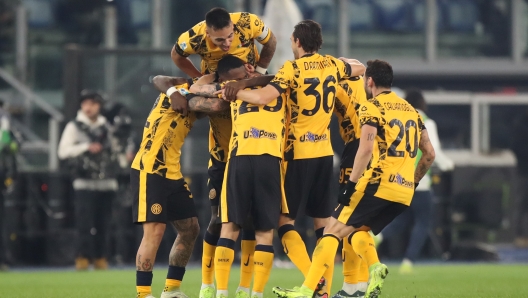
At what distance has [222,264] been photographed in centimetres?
930

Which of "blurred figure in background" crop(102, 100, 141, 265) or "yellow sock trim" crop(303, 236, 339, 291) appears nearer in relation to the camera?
"yellow sock trim" crop(303, 236, 339, 291)

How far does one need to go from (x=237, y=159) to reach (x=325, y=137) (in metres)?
0.98

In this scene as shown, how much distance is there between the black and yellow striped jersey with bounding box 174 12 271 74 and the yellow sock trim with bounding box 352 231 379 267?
180 centimetres

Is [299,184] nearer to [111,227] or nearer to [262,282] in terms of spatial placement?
[262,282]

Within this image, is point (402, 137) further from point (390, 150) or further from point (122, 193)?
point (122, 193)

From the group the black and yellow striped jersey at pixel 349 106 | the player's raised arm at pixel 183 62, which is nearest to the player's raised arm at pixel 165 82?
the player's raised arm at pixel 183 62

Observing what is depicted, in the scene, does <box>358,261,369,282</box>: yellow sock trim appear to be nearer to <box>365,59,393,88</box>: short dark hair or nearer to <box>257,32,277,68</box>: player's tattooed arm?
<box>365,59,393,88</box>: short dark hair

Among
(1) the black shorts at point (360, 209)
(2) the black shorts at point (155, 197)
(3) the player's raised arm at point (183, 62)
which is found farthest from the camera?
(3) the player's raised arm at point (183, 62)

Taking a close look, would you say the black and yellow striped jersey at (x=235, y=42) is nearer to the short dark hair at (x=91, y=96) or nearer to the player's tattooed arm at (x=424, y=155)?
the player's tattooed arm at (x=424, y=155)

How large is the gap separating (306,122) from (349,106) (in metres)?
0.83

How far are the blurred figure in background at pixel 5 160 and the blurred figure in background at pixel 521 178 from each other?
9.14 metres

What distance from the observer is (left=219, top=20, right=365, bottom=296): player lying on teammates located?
9.69 m

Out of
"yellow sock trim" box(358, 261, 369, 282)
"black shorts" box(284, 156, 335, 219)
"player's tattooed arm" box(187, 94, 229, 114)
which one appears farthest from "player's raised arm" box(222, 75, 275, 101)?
"yellow sock trim" box(358, 261, 369, 282)

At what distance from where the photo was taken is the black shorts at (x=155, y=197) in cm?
977
